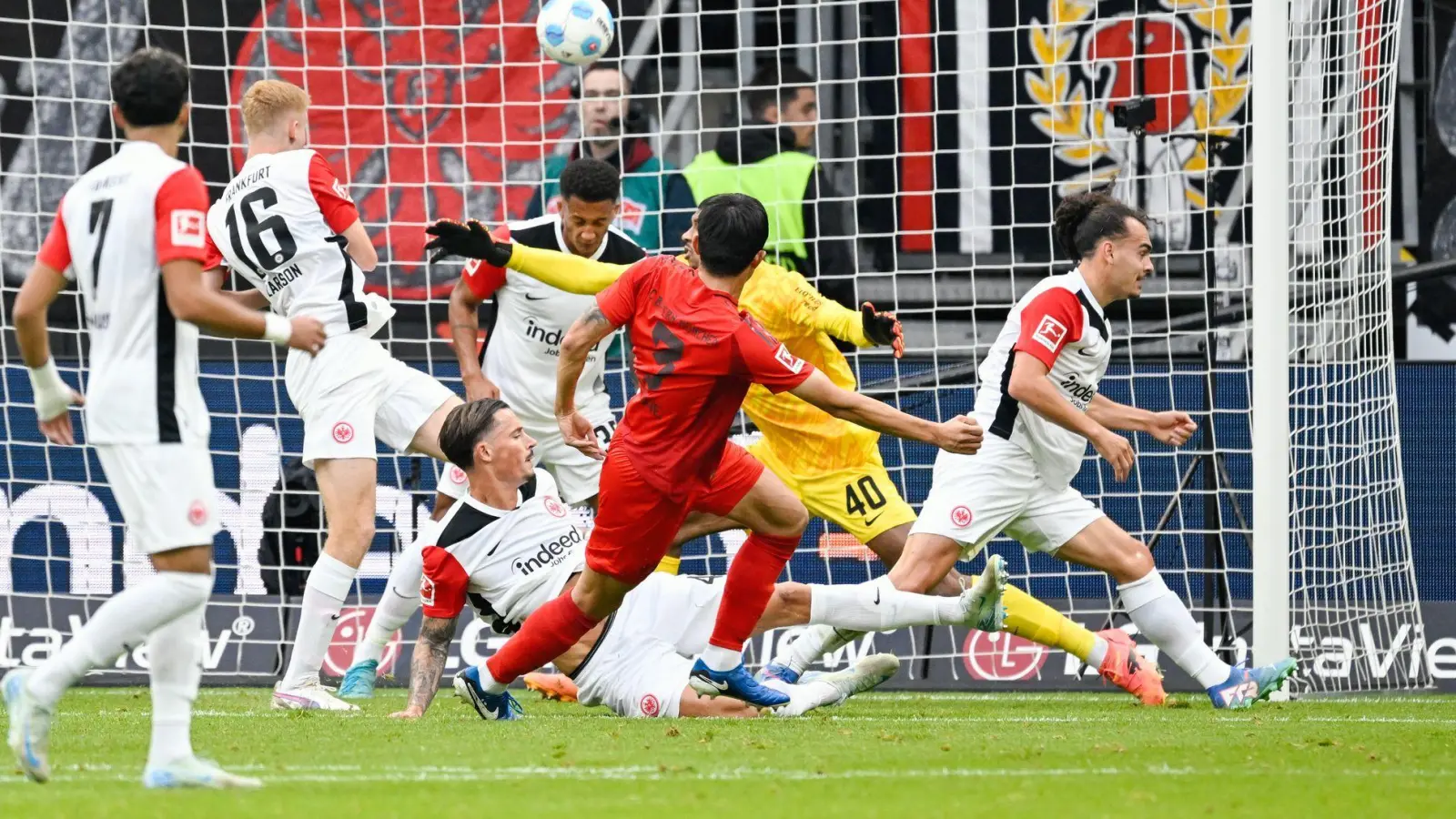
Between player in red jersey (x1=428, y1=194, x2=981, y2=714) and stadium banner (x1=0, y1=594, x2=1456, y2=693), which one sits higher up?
player in red jersey (x1=428, y1=194, x2=981, y2=714)

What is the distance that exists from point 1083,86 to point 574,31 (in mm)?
3604

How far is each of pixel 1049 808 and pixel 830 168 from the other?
23.3ft

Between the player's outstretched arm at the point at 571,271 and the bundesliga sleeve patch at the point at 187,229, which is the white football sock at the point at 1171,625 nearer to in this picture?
the player's outstretched arm at the point at 571,271

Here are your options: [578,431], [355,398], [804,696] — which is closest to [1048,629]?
[804,696]

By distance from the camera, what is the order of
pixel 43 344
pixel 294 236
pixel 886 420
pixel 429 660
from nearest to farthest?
pixel 43 344
pixel 886 420
pixel 429 660
pixel 294 236

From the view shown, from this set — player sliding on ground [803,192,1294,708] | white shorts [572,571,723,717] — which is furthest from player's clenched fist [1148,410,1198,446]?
white shorts [572,571,723,717]

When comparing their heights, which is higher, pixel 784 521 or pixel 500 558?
pixel 784 521

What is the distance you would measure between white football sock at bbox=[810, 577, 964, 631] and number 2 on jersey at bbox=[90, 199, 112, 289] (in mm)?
3260

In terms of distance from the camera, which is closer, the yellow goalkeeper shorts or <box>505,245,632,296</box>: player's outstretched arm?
<box>505,245,632,296</box>: player's outstretched arm

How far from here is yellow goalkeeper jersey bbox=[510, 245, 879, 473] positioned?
804cm

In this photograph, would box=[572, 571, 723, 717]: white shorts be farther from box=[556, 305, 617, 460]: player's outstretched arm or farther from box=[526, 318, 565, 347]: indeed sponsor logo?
box=[526, 318, 565, 347]: indeed sponsor logo

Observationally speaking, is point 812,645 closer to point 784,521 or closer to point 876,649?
point 784,521

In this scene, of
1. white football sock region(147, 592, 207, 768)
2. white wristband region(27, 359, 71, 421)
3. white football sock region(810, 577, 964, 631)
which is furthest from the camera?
white football sock region(810, 577, 964, 631)

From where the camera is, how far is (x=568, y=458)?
29.0 feet
